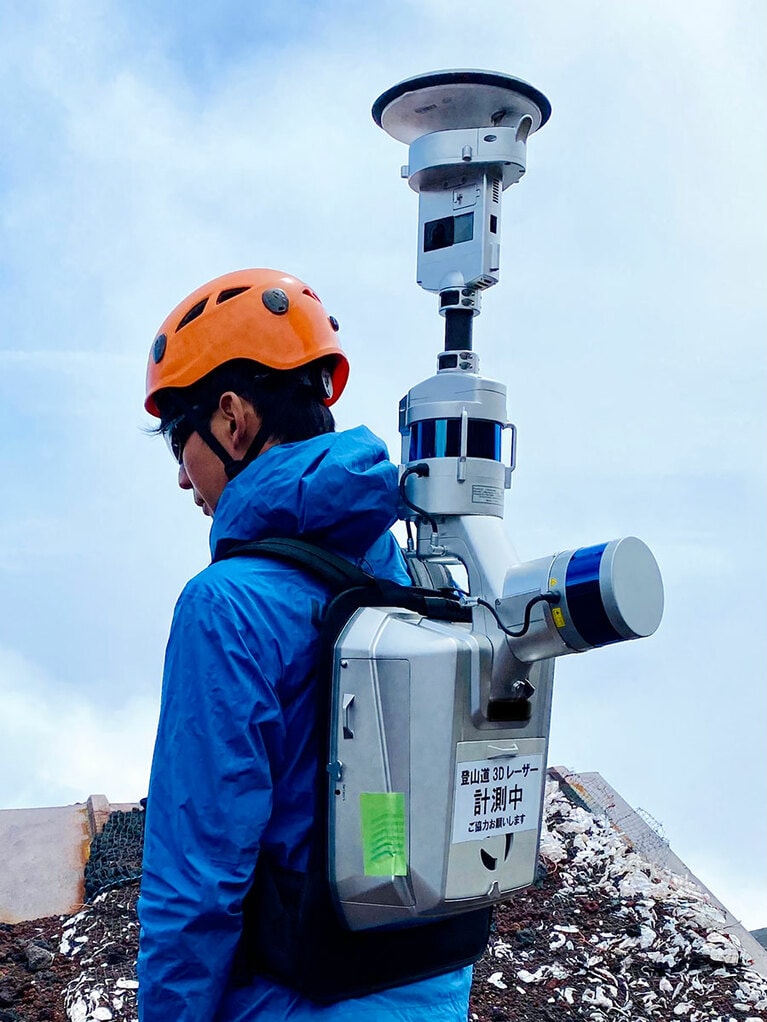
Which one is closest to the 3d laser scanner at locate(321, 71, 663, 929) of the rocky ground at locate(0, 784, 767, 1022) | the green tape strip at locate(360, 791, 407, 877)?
the green tape strip at locate(360, 791, 407, 877)

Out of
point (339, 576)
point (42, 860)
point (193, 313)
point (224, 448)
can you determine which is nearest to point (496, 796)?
point (339, 576)

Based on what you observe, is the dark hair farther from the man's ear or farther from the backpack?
the backpack

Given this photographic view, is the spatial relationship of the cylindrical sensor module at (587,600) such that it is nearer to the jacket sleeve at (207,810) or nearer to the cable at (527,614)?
the cable at (527,614)

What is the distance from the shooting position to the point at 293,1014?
98.7 inches

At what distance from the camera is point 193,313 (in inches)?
120

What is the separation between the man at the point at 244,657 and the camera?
237 centimetres

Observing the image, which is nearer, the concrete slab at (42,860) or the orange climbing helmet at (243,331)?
the orange climbing helmet at (243,331)

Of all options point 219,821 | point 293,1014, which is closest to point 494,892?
point 293,1014

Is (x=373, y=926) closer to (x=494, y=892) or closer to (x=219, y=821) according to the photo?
(x=494, y=892)

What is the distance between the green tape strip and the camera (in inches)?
98.6

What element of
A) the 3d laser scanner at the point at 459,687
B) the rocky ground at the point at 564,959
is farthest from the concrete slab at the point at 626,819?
the 3d laser scanner at the point at 459,687

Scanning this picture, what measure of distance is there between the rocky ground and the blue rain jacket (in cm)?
280

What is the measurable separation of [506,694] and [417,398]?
864 mm

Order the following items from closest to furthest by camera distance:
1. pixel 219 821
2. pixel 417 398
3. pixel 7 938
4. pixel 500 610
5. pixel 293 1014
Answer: pixel 219 821
pixel 293 1014
pixel 500 610
pixel 417 398
pixel 7 938
